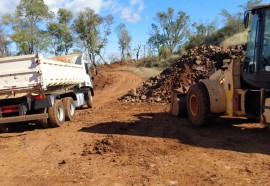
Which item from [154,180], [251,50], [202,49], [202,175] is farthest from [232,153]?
[202,49]

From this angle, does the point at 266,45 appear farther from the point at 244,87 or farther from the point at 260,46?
the point at 244,87

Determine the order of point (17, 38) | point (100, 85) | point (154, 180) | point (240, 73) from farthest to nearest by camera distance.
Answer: point (17, 38) < point (100, 85) < point (240, 73) < point (154, 180)

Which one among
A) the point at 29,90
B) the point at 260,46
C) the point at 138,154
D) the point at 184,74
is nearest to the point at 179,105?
the point at 260,46

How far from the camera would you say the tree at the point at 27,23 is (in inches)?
1693

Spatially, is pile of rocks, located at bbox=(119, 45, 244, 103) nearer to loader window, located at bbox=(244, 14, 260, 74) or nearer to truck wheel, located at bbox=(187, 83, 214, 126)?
truck wheel, located at bbox=(187, 83, 214, 126)

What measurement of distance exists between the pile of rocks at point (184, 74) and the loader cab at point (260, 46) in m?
7.94

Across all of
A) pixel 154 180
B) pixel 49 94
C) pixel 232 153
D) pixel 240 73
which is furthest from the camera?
pixel 49 94

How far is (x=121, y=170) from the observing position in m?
6.23

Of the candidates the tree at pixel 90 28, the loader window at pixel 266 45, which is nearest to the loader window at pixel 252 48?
the loader window at pixel 266 45

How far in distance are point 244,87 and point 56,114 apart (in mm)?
5652

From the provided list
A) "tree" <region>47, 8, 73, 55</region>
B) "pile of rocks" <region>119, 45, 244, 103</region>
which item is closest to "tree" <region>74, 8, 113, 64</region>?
"tree" <region>47, 8, 73, 55</region>

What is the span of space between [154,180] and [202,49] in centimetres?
1553

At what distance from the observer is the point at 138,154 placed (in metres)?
7.21

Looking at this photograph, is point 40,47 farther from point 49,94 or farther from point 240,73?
point 240,73
